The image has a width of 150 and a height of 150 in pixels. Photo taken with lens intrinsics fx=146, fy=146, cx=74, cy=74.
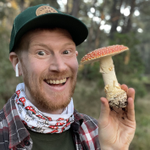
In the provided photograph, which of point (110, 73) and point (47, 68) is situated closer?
point (47, 68)

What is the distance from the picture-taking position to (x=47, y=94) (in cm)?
155

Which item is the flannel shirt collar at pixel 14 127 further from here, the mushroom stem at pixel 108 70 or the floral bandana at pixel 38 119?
the mushroom stem at pixel 108 70

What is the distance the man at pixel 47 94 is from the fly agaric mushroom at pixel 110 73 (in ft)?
0.53

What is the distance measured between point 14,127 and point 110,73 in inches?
52.0

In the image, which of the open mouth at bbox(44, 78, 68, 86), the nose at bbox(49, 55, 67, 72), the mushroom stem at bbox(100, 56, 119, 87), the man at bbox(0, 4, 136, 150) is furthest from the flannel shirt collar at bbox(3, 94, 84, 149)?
the mushroom stem at bbox(100, 56, 119, 87)

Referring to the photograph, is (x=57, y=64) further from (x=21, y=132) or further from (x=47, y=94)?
(x=21, y=132)

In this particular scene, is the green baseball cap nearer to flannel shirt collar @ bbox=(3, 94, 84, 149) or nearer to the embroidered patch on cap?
the embroidered patch on cap

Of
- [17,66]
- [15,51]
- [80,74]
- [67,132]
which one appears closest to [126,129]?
[67,132]

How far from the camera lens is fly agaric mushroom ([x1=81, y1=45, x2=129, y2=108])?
171cm

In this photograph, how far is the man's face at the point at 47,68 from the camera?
150cm

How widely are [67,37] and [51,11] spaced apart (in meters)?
0.31

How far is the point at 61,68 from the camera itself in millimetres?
1474

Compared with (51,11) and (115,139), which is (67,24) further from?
(115,139)

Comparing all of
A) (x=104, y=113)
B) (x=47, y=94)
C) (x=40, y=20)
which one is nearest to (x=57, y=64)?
(x=47, y=94)
